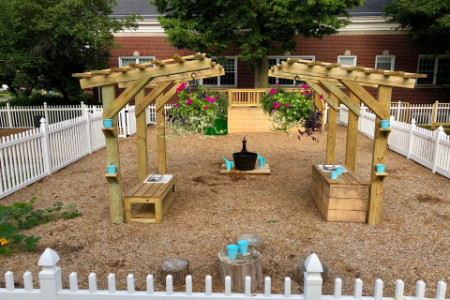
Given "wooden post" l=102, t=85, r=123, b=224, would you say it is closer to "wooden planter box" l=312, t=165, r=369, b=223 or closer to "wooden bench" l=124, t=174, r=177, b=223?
"wooden bench" l=124, t=174, r=177, b=223

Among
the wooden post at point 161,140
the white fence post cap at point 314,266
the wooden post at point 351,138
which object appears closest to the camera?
the white fence post cap at point 314,266

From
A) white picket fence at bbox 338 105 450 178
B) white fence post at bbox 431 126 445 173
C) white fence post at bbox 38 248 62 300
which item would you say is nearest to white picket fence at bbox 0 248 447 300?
white fence post at bbox 38 248 62 300

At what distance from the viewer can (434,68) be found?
19.2 metres

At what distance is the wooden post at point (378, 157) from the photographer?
17.5 feet

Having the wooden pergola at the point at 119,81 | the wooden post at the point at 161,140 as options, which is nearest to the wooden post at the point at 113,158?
the wooden pergola at the point at 119,81

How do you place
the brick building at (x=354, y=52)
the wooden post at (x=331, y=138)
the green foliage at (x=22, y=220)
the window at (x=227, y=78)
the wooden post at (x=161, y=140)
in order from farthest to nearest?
the window at (x=227, y=78) < the brick building at (x=354, y=52) < the wooden post at (x=331, y=138) < the wooden post at (x=161, y=140) < the green foliage at (x=22, y=220)

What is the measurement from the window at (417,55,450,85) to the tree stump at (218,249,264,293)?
1937 cm

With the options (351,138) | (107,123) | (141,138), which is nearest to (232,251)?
(107,123)

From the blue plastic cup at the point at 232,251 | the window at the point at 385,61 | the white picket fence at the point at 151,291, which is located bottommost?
the blue plastic cup at the point at 232,251

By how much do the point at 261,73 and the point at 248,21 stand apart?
2.55 m

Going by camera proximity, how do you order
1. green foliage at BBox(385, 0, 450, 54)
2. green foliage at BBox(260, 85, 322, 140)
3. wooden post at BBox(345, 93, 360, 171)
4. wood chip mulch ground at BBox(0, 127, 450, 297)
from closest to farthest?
1. wood chip mulch ground at BBox(0, 127, 450, 297)
2. green foliage at BBox(260, 85, 322, 140)
3. wooden post at BBox(345, 93, 360, 171)
4. green foliage at BBox(385, 0, 450, 54)

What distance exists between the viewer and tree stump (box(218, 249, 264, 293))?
147 inches

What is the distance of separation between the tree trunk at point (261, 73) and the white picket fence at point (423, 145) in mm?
6618

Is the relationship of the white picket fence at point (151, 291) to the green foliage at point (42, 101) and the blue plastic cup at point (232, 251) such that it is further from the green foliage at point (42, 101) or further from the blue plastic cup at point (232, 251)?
the green foliage at point (42, 101)
